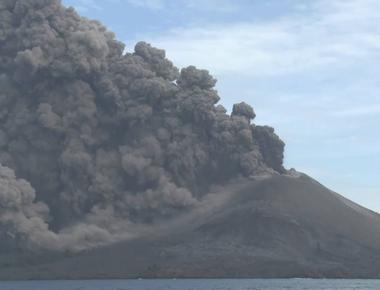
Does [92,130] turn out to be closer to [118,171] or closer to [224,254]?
[118,171]

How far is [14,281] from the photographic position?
18638cm

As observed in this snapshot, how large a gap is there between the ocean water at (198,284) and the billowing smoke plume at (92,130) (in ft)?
45.5

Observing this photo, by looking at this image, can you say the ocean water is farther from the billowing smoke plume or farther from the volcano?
the billowing smoke plume

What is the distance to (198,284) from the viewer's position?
167875 millimetres

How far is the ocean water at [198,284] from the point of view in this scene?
156 meters

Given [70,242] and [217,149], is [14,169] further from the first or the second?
[217,149]

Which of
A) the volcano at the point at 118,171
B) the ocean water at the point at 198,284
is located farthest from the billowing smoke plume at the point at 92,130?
the ocean water at the point at 198,284

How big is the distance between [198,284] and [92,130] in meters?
41.4

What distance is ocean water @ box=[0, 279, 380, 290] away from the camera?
6152 inches

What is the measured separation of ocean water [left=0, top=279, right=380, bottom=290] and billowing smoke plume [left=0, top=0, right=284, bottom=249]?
1388 cm

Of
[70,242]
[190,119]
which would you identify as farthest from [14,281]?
[190,119]

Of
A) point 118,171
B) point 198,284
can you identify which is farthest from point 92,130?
point 198,284

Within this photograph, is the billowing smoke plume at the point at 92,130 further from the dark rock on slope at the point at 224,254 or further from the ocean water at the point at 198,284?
the ocean water at the point at 198,284

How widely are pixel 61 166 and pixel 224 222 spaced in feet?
99.6
